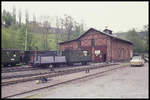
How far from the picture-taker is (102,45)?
105ft

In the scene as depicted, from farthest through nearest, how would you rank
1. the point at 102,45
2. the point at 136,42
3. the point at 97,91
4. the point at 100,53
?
the point at 136,42
the point at 100,53
the point at 102,45
the point at 97,91

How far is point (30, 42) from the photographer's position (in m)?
39.0

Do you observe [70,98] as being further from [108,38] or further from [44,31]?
[44,31]

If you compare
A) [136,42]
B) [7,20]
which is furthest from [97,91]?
[7,20]

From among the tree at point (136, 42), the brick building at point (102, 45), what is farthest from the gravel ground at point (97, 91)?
the tree at point (136, 42)

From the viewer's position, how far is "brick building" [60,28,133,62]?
102ft

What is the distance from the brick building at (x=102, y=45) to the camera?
31047 millimetres

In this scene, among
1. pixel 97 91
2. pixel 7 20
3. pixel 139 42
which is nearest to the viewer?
pixel 97 91

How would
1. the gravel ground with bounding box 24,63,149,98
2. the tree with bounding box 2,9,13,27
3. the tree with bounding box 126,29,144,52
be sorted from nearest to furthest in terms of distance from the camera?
the gravel ground with bounding box 24,63,149,98, the tree with bounding box 126,29,144,52, the tree with bounding box 2,9,13,27

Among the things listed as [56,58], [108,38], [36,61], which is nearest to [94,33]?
[108,38]

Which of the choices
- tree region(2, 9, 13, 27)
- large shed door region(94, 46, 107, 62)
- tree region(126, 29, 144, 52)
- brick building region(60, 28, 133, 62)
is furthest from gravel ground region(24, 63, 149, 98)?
tree region(2, 9, 13, 27)

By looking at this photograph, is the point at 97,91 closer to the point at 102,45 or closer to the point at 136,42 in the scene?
the point at 102,45

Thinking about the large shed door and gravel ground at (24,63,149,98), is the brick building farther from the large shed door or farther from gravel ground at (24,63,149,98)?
gravel ground at (24,63,149,98)

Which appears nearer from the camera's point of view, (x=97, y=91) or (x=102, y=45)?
(x=97, y=91)
